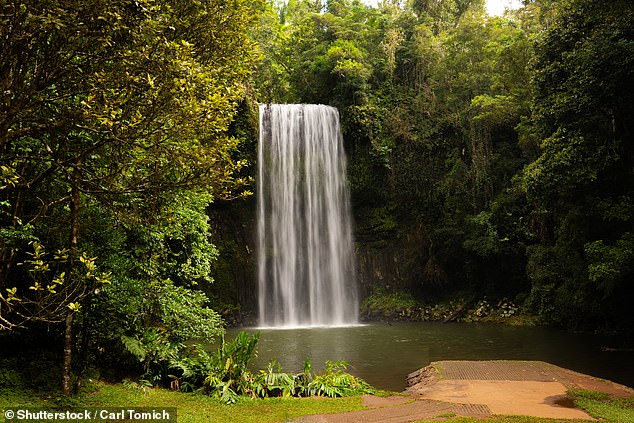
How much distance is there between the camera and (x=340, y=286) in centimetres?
2419

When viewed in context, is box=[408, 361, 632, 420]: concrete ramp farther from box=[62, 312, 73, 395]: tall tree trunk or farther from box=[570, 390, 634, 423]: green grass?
box=[62, 312, 73, 395]: tall tree trunk

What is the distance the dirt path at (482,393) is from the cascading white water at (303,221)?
44.5 feet

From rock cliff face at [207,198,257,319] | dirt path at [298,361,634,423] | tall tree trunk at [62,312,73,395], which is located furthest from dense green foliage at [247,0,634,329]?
tall tree trunk at [62,312,73,395]

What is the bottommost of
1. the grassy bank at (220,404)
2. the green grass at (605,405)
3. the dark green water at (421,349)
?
the dark green water at (421,349)

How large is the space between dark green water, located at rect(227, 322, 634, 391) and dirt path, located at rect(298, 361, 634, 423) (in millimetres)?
1040

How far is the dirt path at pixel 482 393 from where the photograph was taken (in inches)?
249

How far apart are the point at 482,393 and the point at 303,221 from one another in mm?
16929

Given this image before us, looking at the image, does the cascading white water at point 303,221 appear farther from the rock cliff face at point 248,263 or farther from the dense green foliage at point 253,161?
the dense green foliage at point 253,161

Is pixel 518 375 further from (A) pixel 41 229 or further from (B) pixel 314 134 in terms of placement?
(B) pixel 314 134

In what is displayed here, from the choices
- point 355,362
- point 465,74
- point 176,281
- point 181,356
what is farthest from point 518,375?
point 465,74

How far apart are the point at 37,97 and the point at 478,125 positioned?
22.8m

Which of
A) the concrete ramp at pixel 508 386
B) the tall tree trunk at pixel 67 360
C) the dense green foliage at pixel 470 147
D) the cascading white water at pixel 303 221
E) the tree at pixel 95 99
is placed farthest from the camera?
the cascading white water at pixel 303 221

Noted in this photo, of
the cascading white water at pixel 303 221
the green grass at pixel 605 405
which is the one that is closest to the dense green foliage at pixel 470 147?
the cascading white water at pixel 303 221

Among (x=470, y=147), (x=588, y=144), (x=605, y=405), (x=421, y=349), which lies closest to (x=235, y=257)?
(x=421, y=349)
